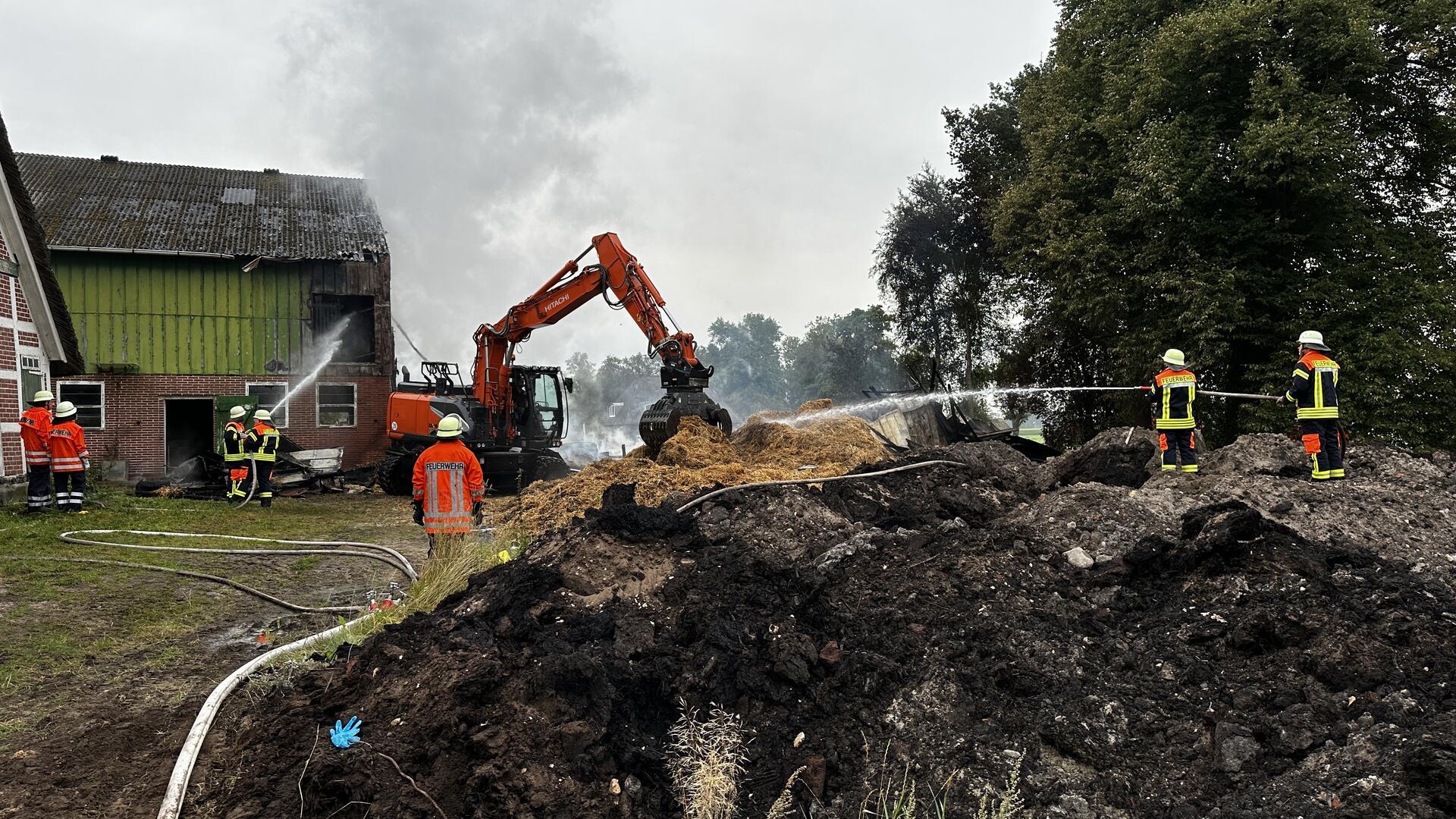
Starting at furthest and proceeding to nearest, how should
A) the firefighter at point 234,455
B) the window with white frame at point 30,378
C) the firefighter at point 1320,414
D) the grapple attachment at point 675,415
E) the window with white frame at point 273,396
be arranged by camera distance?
the window with white frame at point 273,396 < the firefighter at point 234,455 < the window with white frame at point 30,378 < the grapple attachment at point 675,415 < the firefighter at point 1320,414

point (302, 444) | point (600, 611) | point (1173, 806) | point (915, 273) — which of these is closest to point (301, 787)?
point (600, 611)

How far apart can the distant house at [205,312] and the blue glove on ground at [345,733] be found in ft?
57.6

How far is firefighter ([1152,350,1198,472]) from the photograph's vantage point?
33.8 feet

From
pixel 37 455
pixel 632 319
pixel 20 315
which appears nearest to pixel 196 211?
pixel 20 315

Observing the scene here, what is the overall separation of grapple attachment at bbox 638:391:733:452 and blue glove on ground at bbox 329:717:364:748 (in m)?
9.00

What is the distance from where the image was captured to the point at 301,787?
4188 mm

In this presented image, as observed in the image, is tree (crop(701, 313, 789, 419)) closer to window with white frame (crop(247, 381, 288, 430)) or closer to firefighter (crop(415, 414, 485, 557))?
window with white frame (crop(247, 381, 288, 430))

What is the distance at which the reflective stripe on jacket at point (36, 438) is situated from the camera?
12.3 m

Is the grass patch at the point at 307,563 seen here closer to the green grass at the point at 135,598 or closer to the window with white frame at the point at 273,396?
the green grass at the point at 135,598

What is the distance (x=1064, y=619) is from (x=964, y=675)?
837 millimetres

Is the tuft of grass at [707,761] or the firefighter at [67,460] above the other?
the firefighter at [67,460]

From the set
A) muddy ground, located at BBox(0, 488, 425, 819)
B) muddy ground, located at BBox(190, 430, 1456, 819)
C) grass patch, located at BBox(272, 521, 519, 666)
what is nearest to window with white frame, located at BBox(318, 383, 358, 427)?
muddy ground, located at BBox(0, 488, 425, 819)

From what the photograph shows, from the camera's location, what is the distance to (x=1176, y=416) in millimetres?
10320

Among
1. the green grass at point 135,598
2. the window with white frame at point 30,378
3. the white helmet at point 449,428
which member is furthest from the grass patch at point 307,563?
the window with white frame at point 30,378
